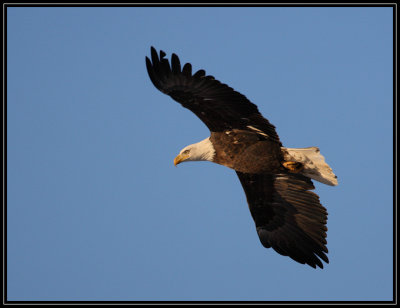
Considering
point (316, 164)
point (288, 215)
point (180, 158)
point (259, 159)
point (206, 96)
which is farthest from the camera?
point (288, 215)

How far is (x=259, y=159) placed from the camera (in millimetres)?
9406

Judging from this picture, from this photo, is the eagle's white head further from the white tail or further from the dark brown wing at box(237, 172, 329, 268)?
the white tail

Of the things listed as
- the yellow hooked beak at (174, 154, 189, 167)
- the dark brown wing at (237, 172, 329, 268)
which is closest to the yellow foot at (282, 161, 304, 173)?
the dark brown wing at (237, 172, 329, 268)

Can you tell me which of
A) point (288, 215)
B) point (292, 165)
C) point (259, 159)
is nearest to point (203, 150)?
point (259, 159)

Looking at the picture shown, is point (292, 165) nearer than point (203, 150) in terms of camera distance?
Yes

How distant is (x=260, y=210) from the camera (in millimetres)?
10453

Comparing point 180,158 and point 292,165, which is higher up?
point 180,158

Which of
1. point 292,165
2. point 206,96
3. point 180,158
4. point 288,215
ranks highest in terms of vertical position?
point 206,96

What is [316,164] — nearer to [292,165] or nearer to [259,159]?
[292,165]

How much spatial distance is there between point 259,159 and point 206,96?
1.21m

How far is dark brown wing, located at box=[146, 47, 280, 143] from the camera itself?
889 cm

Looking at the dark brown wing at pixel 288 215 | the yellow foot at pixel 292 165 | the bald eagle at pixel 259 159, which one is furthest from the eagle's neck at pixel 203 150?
the yellow foot at pixel 292 165

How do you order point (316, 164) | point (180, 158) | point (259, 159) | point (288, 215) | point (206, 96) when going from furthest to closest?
point (288, 215) → point (180, 158) → point (316, 164) → point (259, 159) → point (206, 96)
